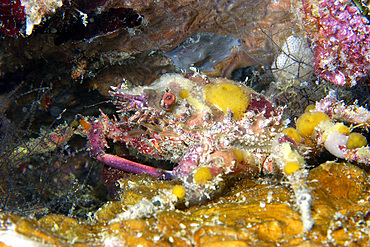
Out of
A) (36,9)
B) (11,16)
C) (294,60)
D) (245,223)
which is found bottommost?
(245,223)

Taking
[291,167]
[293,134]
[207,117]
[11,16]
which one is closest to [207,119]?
[207,117]

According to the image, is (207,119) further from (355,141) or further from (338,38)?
(338,38)

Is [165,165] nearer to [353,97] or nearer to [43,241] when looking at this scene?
[43,241]

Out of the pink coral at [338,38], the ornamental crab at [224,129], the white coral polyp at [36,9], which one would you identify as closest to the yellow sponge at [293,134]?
A: the ornamental crab at [224,129]

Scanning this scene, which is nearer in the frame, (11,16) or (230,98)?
(11,16)

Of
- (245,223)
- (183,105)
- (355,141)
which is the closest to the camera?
(245,223)

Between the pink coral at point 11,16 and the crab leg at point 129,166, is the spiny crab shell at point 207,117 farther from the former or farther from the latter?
the pink coral at point 11,16

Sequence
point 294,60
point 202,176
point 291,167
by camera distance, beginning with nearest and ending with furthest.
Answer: point 291,167 → point 202,176 → point 294,60

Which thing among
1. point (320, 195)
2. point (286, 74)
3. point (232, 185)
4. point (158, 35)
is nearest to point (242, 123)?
point (232, 185)
